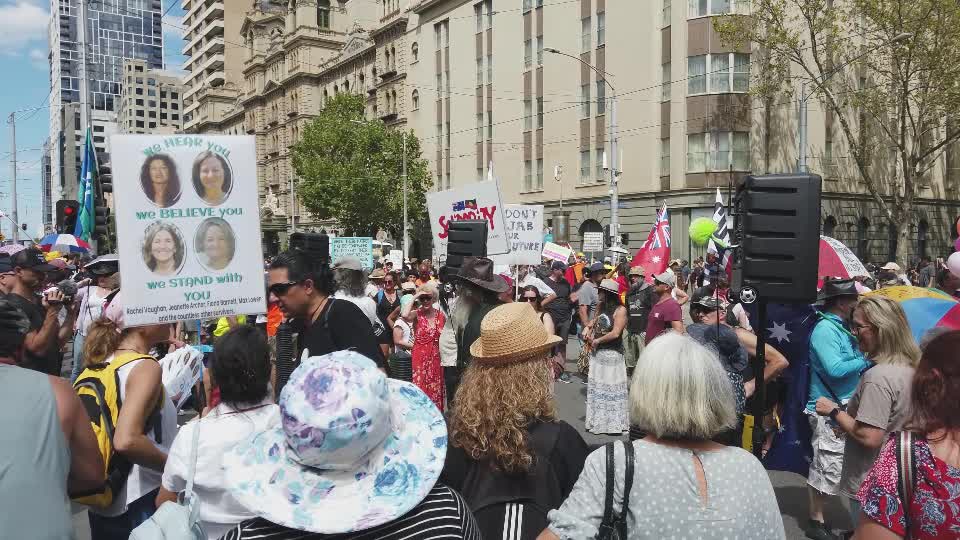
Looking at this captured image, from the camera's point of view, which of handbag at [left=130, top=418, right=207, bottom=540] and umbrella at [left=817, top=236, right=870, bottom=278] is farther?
umbrella at [left=817, top=236, right=870, bottom=278]

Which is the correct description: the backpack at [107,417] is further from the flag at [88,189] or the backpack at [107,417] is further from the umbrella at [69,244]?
the umbrella at [69,244]

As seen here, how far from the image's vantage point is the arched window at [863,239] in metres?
33.6

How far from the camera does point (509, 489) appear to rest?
2840 mm

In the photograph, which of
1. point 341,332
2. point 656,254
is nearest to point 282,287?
point 341,332

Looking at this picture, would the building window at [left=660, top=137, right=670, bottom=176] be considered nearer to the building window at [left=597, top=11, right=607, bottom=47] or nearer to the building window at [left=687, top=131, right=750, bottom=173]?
the building window at [left=687, top=131, right=750, bottom=173]

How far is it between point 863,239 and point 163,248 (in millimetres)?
35382

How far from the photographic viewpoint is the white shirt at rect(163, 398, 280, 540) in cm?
266

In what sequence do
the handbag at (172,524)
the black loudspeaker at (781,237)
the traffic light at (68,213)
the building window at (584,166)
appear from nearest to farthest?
1. the handbag at (172,524)
2. the black loudspeaker at (781,237)
3. the traffic light at (68,213)
4. the building window at (584,166)

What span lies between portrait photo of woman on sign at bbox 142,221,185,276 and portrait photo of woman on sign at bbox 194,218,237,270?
0.10 m

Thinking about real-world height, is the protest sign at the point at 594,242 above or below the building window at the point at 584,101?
below

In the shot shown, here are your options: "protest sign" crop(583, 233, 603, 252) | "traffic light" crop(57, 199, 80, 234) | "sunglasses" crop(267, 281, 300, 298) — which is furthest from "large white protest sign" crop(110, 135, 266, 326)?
"protest sign" crop(583, 233, 603, 252)

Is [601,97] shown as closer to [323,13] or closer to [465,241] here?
[465,241]

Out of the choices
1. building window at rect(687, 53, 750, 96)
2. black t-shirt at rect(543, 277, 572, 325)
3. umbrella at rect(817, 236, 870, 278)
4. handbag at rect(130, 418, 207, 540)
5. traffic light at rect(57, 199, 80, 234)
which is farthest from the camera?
building window at rect(687, 53, 750, 96)

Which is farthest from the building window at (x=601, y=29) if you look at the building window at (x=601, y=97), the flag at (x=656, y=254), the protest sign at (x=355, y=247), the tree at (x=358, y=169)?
the flag at (x=656, y=254)
